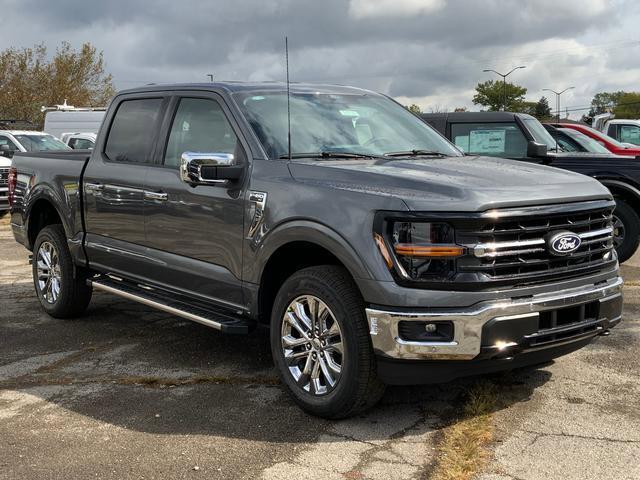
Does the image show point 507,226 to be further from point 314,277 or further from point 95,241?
point 95,241

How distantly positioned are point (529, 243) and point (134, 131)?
333cm

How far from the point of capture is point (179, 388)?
475 centimetres

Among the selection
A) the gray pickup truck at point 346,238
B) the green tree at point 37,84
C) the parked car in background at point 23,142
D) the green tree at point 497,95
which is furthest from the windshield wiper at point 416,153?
the green tree at point 497,95

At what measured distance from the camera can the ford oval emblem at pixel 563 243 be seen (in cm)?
384

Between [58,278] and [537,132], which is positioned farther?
[537,132]

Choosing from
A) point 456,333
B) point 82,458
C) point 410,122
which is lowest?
point 82,458

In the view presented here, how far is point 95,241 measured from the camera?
6.02 m

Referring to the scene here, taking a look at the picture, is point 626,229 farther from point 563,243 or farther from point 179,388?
point 179,388

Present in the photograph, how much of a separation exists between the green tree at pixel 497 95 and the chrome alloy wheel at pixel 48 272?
88762 mm

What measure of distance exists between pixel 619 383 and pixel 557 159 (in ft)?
16.1

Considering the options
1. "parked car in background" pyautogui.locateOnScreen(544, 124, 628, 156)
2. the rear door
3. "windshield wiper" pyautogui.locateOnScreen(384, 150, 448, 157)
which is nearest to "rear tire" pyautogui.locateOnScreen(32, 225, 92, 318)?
the rear door

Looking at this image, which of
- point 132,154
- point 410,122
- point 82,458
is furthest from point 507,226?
point 132,154

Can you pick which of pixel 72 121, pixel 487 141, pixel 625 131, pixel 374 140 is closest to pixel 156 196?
pixel 374 140

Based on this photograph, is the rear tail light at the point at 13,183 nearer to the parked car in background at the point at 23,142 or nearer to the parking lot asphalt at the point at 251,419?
the parking lot asphalt at the point at 251,419
